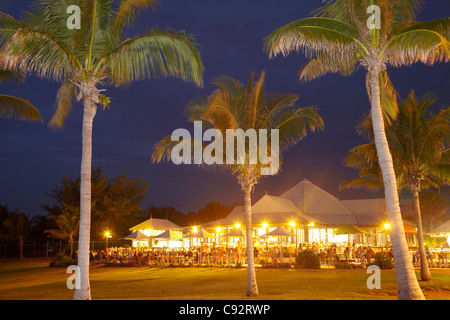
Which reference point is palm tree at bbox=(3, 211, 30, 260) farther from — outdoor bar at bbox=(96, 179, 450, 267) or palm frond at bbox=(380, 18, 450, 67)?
palm frond at bbox=(380, 18, 450, 67)

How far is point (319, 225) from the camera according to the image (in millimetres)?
34625

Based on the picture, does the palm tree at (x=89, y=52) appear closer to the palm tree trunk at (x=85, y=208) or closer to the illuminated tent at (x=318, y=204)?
the palm tree trunk at (x=85, y=208)

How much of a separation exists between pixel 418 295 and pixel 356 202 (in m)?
30.6

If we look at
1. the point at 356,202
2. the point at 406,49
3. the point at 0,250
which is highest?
the point at 406,49

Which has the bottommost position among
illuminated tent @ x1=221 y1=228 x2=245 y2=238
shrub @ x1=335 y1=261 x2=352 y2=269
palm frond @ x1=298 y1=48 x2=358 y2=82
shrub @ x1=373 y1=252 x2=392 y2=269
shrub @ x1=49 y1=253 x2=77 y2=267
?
shrub @ x1=49 y1=253 x2=77 y2=267

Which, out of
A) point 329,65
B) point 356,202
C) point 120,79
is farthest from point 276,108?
point 356,202

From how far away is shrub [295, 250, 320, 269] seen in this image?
82.9 ft

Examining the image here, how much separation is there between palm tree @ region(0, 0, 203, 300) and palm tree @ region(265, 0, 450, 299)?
9.33ft

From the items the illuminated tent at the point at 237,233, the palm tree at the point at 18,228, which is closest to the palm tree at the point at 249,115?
the illuminated tent at the point at 237,233

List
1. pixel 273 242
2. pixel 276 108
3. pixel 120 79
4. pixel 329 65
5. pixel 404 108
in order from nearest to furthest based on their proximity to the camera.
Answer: pixel 120 79
pixel 329 65
pixel 276 108
pixel 404 108
pixel 273 242

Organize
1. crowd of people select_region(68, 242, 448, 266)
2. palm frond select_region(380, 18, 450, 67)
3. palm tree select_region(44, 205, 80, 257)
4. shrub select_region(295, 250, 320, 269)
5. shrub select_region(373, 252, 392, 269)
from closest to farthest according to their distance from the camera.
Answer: palm frond select_region(380, 18, 450, 67)
shrub select_region(373, 252, 392, 269)
shrub select_region(295, 250, 320, 269)
crowd of people select_region(68, 242, 448, 266)
palm tree select_region(44, 205, 80, 257)

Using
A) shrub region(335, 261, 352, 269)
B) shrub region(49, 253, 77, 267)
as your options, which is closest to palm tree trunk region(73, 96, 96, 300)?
shrub region(335, 261, 352, 269)

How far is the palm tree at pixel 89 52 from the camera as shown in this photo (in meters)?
10.4

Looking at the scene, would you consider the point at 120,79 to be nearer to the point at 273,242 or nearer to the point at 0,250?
the point at 273,242
